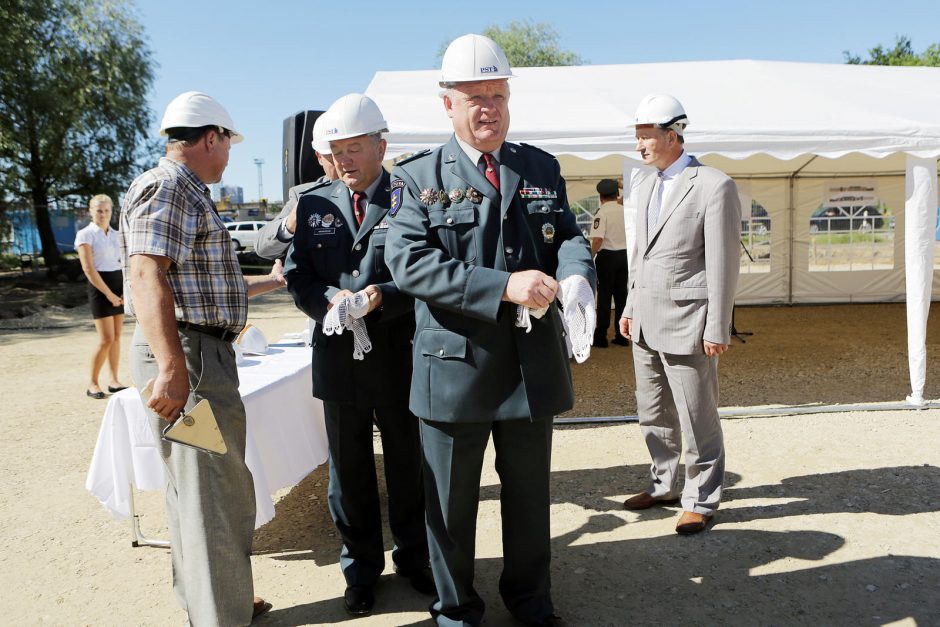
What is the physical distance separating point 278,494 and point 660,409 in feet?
7.37

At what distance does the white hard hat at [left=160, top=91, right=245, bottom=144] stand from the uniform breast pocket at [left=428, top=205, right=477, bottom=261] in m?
0.80

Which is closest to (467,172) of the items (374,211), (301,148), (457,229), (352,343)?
(457,229)

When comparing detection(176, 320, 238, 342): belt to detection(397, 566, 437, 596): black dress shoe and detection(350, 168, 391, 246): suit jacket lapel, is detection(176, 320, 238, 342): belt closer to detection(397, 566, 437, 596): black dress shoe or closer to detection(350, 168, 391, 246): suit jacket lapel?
detection(350, 168, 391, 246): suit jacket lapel

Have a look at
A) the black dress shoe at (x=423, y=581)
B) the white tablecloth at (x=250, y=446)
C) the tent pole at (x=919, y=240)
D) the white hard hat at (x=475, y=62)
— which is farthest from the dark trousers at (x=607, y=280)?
the white hard hat at (x=475, y=62)

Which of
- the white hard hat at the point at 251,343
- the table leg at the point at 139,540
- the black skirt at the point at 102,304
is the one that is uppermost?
the black skirt at the point at 102,304

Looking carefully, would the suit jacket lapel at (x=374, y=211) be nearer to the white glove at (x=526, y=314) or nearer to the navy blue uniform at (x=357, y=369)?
the navy blue uniform at (x=357, y=369)

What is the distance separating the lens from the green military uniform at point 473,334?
229 centimetres

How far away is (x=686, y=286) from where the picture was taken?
3.40 metres

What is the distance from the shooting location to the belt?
2369 mm

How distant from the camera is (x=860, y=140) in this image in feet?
16.6

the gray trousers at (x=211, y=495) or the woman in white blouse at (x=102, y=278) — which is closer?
the gray trousers at (x=211, y=495)

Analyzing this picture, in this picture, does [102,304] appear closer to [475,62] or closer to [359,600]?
[359,600]

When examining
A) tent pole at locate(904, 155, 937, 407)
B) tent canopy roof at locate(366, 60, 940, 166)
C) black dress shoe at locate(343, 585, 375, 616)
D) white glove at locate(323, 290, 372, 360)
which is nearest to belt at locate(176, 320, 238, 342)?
white glove at locate(323, 290, 372, 360)

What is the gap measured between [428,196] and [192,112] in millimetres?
820
